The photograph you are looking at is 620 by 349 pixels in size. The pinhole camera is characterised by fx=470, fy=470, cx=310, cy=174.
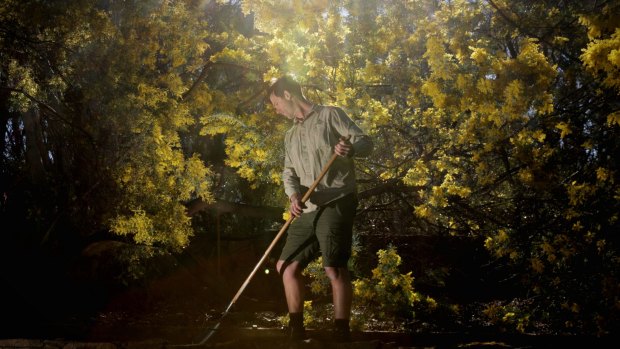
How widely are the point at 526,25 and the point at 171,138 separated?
163 inches

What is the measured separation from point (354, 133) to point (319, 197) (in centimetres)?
49

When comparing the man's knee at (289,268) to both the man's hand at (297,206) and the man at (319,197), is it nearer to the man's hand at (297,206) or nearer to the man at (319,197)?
the man at (319,197)

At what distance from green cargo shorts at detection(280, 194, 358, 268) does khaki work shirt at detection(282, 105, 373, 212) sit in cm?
6

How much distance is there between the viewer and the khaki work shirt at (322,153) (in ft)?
10.4

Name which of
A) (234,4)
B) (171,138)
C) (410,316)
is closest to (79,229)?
(171,138)

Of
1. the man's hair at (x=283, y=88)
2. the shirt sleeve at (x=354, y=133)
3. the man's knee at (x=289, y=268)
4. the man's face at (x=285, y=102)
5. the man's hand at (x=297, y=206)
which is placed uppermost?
the man's hair at (x=283, y=88)

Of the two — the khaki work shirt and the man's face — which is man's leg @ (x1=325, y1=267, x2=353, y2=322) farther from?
the man's face

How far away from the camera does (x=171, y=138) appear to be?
562cm

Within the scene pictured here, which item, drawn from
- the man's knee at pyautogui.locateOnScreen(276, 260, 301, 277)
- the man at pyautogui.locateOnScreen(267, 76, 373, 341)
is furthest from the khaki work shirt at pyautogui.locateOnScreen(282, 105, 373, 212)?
the man's knee at pyautogui.locateOnScreen(276, 260, 301, 277)

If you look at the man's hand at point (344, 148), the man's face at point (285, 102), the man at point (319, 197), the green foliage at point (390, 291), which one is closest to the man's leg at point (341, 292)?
the man at point (319, 197)

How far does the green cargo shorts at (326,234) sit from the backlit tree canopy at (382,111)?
1.98 meters

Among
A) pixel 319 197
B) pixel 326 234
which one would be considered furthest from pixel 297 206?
pixel 326 234

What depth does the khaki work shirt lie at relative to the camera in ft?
10.4

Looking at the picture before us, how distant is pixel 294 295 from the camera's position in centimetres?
316
